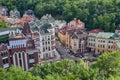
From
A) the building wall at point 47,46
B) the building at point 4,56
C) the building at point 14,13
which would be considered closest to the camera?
the building at point 4,56

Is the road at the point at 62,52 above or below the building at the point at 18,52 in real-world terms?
below

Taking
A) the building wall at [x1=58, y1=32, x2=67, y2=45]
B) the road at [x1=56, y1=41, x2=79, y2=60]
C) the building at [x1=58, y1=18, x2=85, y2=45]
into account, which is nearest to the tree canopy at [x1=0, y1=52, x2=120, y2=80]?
the road at [x1=56, y1=41, x2=79, y2=60]

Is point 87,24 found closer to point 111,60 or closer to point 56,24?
point 56,24

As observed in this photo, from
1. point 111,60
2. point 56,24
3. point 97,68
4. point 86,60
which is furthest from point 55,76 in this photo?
point 56,24

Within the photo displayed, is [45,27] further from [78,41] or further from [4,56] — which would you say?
[4,56]

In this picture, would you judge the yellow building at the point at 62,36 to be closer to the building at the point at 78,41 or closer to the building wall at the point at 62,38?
the building wall at the point at 62,38

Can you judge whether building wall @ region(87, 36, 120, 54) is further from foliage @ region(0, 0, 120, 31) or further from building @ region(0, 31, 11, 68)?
building @ region(0, 31, 11, 68)

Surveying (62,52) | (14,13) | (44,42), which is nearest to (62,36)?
(62,52)

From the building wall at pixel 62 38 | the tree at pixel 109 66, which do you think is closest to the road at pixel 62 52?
the building wall at pixel 62 38
